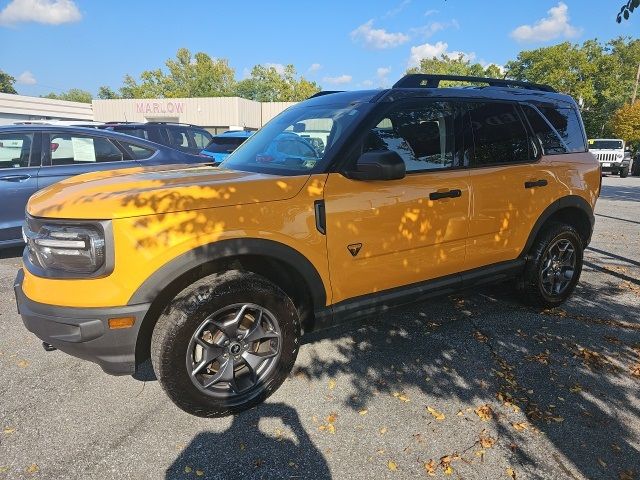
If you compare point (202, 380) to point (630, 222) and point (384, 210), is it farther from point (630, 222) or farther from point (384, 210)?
point (630, 222)

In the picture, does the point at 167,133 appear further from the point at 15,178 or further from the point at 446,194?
the point at 446,194

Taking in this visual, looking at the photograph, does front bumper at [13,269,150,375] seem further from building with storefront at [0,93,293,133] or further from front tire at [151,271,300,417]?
building with storefront at [0,93,293,133]

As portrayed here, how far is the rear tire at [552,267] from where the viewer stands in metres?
3.85

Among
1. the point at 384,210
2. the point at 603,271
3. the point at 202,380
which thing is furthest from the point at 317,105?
the point at 603,271

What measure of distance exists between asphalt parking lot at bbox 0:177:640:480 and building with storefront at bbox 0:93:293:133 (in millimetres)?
38166

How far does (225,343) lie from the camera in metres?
2.53

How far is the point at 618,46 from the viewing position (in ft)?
178

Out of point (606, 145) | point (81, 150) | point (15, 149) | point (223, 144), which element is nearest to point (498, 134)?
point (81, 150)

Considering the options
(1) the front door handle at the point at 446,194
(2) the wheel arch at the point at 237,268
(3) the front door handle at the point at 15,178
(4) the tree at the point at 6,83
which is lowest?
(2) the wheel arch at the point at 237,268

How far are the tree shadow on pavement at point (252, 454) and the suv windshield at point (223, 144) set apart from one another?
755 cm

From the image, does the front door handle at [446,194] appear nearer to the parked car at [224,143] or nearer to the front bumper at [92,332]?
the front bumper at [92,332]

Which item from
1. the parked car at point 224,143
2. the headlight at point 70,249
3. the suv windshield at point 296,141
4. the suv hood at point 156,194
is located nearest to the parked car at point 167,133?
the parked car at point 224,143

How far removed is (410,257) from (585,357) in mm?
1592

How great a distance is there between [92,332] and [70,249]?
0.44m
